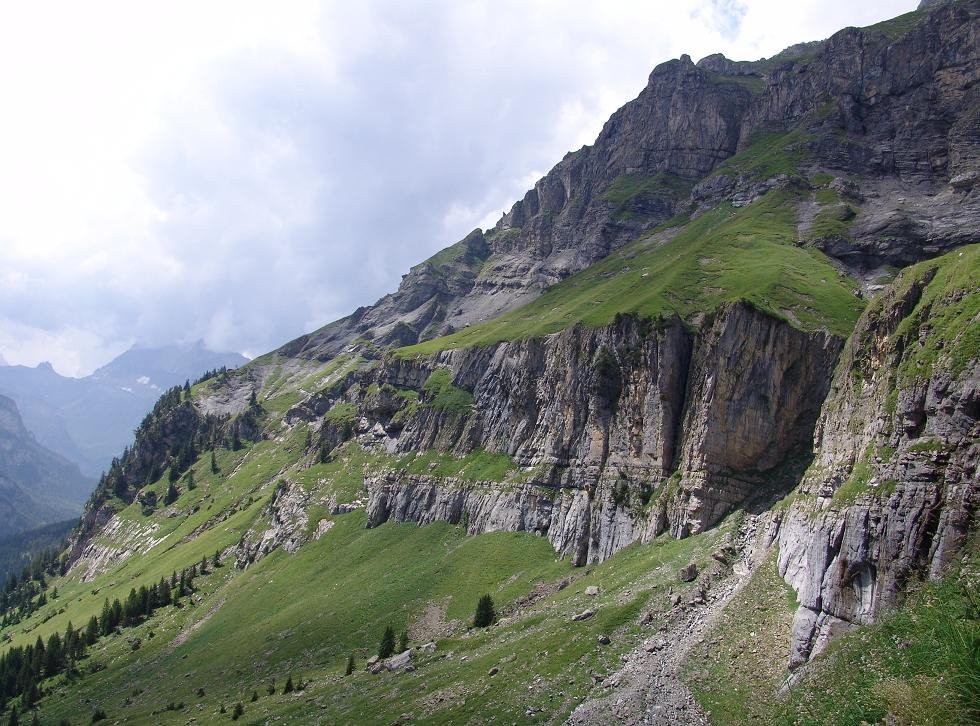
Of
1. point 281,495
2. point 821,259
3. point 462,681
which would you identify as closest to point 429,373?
point 281,495

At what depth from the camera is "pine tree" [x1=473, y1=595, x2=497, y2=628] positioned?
68.1m

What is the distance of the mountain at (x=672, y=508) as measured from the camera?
32594 millimetres

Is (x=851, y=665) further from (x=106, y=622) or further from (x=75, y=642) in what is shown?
(x=106, y=622)

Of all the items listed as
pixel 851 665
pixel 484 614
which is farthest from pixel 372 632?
pixel 851 665

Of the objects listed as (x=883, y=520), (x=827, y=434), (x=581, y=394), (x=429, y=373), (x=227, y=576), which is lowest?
(x=227, y=576)

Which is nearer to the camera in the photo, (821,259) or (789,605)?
(789,605)

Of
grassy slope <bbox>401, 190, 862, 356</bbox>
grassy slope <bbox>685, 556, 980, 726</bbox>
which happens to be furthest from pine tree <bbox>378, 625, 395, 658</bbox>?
grassy slope <bbox>401, 190, 862, 356</bbox>

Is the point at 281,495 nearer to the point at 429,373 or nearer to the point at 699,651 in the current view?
the point at 429,373

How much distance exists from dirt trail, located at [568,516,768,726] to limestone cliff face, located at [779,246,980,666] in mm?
5711

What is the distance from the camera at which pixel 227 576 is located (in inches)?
5037

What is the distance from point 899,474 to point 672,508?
124 ft

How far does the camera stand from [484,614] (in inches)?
2704

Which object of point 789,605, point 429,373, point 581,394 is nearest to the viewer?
point 789,605

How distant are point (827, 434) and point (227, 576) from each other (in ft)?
401
